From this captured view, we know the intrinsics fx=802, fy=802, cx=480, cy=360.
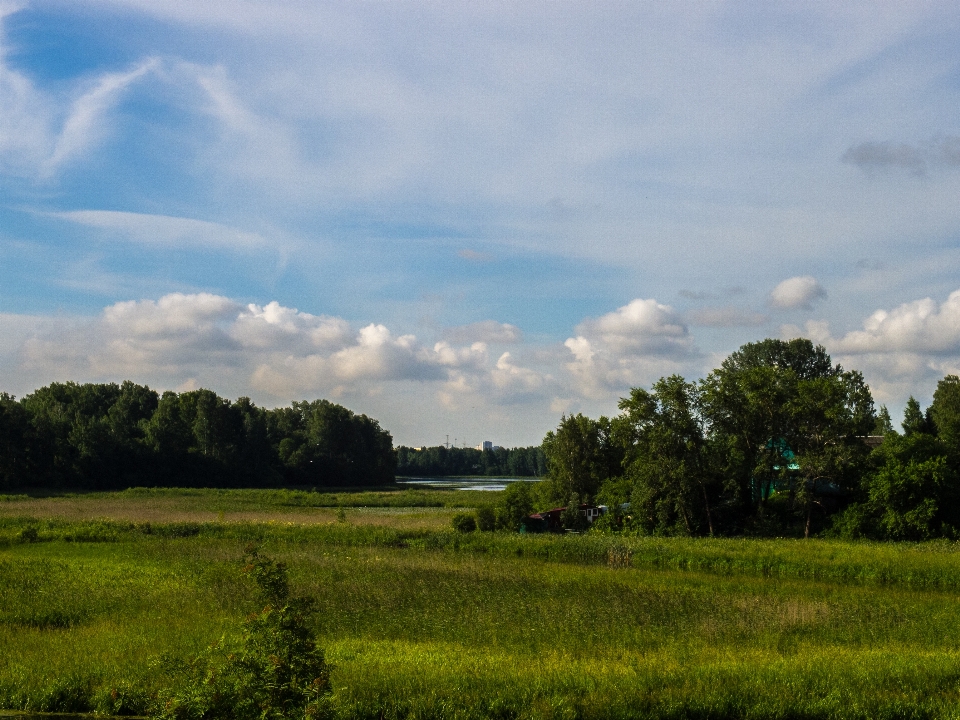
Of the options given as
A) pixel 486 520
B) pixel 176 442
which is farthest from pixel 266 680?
pixel 176 442

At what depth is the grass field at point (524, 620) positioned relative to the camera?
1498 centimetres

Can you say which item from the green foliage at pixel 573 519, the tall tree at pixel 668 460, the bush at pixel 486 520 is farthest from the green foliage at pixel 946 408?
the bush at pixel 486 520

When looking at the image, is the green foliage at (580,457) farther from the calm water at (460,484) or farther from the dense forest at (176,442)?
the dense forest at (176,442)

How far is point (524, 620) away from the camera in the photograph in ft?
71.6

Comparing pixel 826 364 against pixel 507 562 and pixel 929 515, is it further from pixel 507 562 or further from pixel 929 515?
pixel 507 562

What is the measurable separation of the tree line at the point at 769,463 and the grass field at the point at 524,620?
570 centimetres

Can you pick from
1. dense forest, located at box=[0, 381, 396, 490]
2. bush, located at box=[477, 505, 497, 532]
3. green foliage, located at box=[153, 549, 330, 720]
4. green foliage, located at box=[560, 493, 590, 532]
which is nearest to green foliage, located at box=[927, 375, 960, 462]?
green foliage, located at box=[560, 493, 590, 532]

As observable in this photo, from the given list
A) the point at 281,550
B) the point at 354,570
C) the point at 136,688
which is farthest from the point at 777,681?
the point at 281,550

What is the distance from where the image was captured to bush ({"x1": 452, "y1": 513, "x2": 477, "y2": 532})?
48.5 meters

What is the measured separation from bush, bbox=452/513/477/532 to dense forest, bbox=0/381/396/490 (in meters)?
63.2

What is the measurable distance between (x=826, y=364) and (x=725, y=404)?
3579cm

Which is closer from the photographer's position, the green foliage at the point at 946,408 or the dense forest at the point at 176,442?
the green foliage at the point at 946,408

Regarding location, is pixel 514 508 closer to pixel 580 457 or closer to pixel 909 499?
pixel 580 457

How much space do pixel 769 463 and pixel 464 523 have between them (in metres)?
18.7
